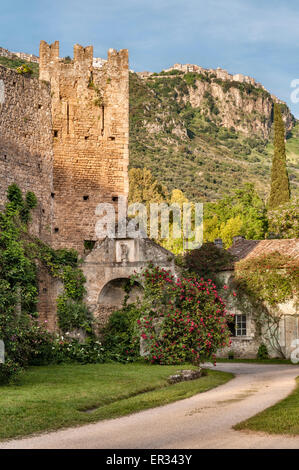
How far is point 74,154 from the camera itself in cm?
2766

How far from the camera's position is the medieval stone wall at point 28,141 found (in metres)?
24.2

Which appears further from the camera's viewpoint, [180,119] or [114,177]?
Result: [180,119]

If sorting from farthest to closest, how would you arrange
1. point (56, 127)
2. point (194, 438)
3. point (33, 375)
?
1. point (56, 127)
2. point (33, 375)
3. point (194, 438)

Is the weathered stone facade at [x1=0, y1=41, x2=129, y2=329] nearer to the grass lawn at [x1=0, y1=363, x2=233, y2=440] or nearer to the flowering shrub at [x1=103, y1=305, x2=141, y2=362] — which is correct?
the flowering shrub at [x1=103, y1=305, x2=141, y2=362]

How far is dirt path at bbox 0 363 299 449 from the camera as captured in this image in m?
9.99

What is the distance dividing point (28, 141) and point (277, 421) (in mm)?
16793

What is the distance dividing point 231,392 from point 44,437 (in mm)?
7458

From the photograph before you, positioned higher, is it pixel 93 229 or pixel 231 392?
pixel 93 229

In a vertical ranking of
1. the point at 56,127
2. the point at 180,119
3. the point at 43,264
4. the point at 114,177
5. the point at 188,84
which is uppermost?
the point at 188,84

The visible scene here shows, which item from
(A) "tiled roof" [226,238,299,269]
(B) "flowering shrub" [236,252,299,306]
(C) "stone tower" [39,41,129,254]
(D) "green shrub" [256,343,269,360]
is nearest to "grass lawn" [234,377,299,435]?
(C) "stone tower" [39,41,129,254]

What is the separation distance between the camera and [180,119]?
87938mm

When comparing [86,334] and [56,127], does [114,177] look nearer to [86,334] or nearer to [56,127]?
[56,127]
